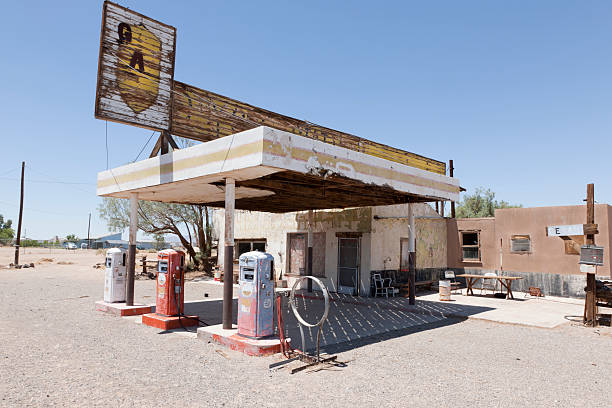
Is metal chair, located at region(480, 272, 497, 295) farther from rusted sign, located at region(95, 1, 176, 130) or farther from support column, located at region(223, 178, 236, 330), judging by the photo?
rusted sign, located at region(95, 1, 176, 130)

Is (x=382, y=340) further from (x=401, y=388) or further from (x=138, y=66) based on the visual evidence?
(x=138, y=66)

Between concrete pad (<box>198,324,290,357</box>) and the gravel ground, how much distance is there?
0.57ft

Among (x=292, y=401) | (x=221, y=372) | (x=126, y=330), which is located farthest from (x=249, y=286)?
(x=126, y=330)

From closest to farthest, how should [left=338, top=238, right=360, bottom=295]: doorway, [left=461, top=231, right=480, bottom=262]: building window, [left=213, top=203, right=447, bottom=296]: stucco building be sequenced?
[left=213, top=203, right=447, bottom=296]: stucco building, [left=338, top=238, right=360, bottom=295]: doorway, [left=461, top=231, right=480, bottom=262]: building window

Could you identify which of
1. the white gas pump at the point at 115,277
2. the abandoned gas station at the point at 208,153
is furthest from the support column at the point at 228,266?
the white gas pump at the point at 115,277

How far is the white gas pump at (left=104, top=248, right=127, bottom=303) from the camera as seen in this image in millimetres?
11117

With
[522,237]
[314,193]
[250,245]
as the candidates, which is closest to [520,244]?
[522,237]

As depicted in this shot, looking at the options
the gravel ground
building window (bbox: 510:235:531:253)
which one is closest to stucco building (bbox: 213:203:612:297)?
building window (bbox: 510:235:531:253)

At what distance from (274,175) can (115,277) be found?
5624mm

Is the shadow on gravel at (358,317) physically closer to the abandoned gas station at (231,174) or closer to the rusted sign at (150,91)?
the abandoned gas station at (231,174)

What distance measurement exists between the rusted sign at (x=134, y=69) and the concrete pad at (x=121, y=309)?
15.3ft

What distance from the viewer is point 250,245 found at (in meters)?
20.3

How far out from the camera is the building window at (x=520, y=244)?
1704 centimetres

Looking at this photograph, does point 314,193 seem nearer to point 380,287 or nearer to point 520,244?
point 380,287
